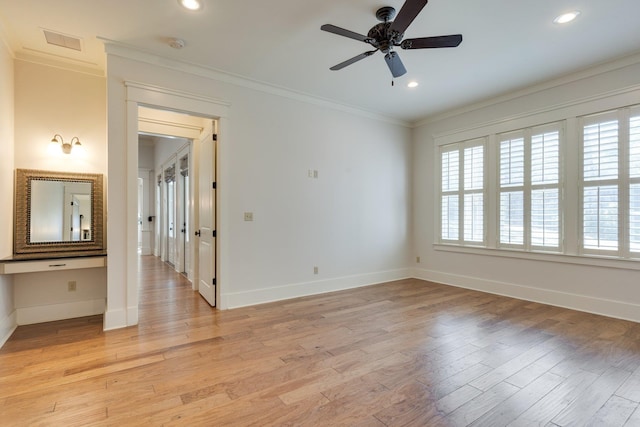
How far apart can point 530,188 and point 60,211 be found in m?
6.12

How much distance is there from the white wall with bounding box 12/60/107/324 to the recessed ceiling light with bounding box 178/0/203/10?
1966 millimetres

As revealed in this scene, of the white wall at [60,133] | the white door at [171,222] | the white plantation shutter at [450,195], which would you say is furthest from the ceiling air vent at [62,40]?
the white plantation shutter at [450,195]

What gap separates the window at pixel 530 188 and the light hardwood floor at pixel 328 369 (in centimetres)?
104

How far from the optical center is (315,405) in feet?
6.56

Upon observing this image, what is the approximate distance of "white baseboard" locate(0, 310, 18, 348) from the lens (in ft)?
9.60

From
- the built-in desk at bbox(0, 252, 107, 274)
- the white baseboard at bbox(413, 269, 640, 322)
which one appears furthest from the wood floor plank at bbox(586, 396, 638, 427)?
the built-in desk at bbox(0, 252, 107, 274)

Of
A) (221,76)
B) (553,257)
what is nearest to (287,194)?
(221,76)

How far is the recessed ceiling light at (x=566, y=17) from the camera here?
2.78 meters

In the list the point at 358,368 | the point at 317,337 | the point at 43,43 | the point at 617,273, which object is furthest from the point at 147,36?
the point at 617,273

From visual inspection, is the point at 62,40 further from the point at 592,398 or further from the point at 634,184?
the point at 634,184

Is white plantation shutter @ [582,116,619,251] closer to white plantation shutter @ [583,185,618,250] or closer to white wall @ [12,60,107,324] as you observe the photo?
white plantation shutter @ [583,185,618,250]

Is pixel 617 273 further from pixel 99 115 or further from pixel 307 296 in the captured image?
pixel 99 115

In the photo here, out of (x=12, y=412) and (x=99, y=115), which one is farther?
(x=99, y=115)

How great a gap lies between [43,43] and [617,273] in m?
6.93
